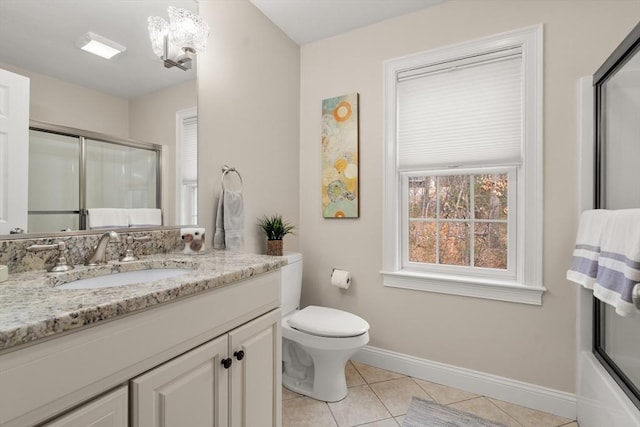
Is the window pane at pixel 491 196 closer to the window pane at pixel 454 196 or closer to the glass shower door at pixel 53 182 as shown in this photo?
the window pane at pixel 454 196

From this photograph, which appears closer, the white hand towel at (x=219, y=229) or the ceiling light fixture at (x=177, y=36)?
the ceiling light fixture at (x=177, y=36)

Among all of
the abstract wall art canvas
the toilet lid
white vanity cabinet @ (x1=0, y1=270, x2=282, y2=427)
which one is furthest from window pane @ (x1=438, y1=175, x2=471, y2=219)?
white vanity cabinet @ (x1=0, y1=270, x2=282, y2=427)

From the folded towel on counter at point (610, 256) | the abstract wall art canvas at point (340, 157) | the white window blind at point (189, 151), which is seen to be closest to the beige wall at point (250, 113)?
the white window blind at point (189, 151)

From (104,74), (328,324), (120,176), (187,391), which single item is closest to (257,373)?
(187,391)

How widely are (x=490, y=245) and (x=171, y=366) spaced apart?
74.0 inches

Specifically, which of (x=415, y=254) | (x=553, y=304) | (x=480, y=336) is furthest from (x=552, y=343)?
(x=415, y=254)

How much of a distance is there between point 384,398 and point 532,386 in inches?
33.3

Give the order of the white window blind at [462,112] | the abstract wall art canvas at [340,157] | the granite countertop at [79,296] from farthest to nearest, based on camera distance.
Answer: the abstract wall art canvas at [340,157] → the white window blind at [462,112] → the granite countertop at [79,296]

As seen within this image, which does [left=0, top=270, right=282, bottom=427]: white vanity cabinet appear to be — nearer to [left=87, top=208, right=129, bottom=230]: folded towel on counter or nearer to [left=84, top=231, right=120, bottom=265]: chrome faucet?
[left=84, top=231, right=120, bottom=265]: chrome faucet

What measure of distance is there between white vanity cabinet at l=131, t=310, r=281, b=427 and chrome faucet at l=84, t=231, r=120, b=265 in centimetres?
59

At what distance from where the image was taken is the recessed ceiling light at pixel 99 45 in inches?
47.7

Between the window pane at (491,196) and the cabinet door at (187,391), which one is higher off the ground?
the window pane at (491,196)

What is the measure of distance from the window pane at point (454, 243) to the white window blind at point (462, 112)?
42cm

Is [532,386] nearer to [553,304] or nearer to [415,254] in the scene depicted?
[553,304]
